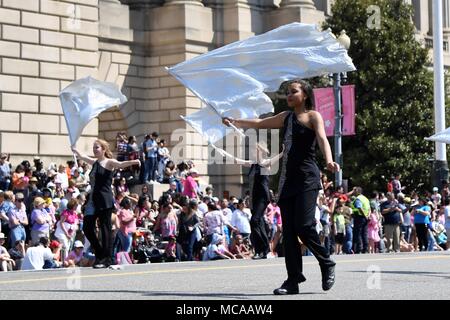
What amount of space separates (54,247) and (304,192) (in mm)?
10283

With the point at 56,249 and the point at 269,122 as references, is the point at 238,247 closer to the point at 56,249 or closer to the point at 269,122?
the point at 56,249

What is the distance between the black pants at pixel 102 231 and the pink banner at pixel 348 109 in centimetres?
1646

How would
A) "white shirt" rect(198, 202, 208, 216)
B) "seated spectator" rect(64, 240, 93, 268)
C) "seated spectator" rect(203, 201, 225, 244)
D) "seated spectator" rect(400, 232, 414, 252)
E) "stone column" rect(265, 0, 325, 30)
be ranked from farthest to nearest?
"stone column" rect(265, 0, 325, 30) → "seated spectator" rect(400, 232, 414, 252) → "white shirt" rect(198, 202, 208, 216) → "seated spectator" rect(203, 201, 225, 244) → "seated spectator" rect(64, 240, 93, 268)

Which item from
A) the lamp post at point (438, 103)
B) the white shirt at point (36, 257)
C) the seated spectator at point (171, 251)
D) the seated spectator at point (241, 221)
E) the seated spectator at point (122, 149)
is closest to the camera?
the white shirt at point (36, 257)

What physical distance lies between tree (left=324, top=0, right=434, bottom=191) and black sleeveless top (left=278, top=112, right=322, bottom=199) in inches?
1085

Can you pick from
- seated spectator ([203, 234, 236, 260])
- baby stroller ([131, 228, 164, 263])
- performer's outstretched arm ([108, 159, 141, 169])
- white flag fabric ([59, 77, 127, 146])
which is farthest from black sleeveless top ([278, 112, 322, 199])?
seated spectator ([203, 234, 236, 260])

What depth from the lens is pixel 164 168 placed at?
3098cm

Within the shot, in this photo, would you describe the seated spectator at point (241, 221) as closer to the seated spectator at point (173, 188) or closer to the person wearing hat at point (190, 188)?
the person wearing hat at point (190, 188)

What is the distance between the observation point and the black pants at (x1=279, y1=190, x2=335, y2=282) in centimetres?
1162

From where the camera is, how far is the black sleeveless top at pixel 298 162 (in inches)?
461

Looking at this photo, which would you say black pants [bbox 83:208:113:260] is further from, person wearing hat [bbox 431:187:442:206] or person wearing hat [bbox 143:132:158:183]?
person wearing hat [bbox 431:187:442:206]

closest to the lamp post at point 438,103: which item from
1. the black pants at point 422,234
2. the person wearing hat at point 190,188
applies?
the black pants at point 422,234

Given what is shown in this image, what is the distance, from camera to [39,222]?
21.7 meters
